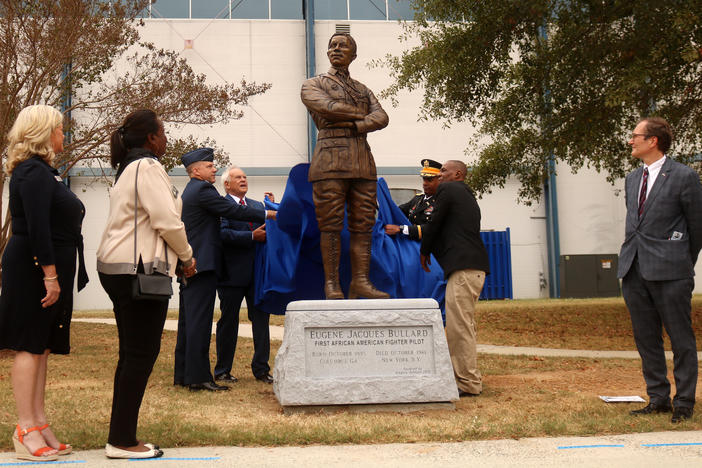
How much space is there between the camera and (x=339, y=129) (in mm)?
6352

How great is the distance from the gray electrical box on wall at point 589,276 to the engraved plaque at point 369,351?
18.2m

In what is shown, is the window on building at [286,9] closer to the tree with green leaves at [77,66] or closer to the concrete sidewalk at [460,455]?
the tree with green leaves at [77,66]

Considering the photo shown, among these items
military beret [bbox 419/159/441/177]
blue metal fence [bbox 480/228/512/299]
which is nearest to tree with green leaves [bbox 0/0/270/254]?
military beret [bbox 419/159/441/177]

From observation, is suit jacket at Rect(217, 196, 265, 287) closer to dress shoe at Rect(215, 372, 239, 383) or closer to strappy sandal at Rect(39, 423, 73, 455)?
dress shoe at Rect(215, 372, 239, 383)

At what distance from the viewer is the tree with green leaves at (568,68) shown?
10.1 metres

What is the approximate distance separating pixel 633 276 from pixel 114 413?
3.65 m

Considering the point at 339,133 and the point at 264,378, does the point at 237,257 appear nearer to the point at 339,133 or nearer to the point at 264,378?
the point at 264,378

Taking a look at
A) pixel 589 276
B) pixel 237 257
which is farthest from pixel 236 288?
pixel 589 276

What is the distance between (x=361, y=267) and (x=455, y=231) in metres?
0.88

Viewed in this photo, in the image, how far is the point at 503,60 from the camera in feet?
39.4

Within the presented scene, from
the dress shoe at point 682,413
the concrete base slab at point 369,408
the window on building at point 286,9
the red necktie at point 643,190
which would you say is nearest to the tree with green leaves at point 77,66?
the concrete base slab at point 369,408

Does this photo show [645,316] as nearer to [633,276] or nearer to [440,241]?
[633,276]

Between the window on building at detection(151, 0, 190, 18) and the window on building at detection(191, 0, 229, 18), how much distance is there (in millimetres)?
217

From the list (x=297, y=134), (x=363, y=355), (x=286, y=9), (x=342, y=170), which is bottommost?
(x=363, y=355)
